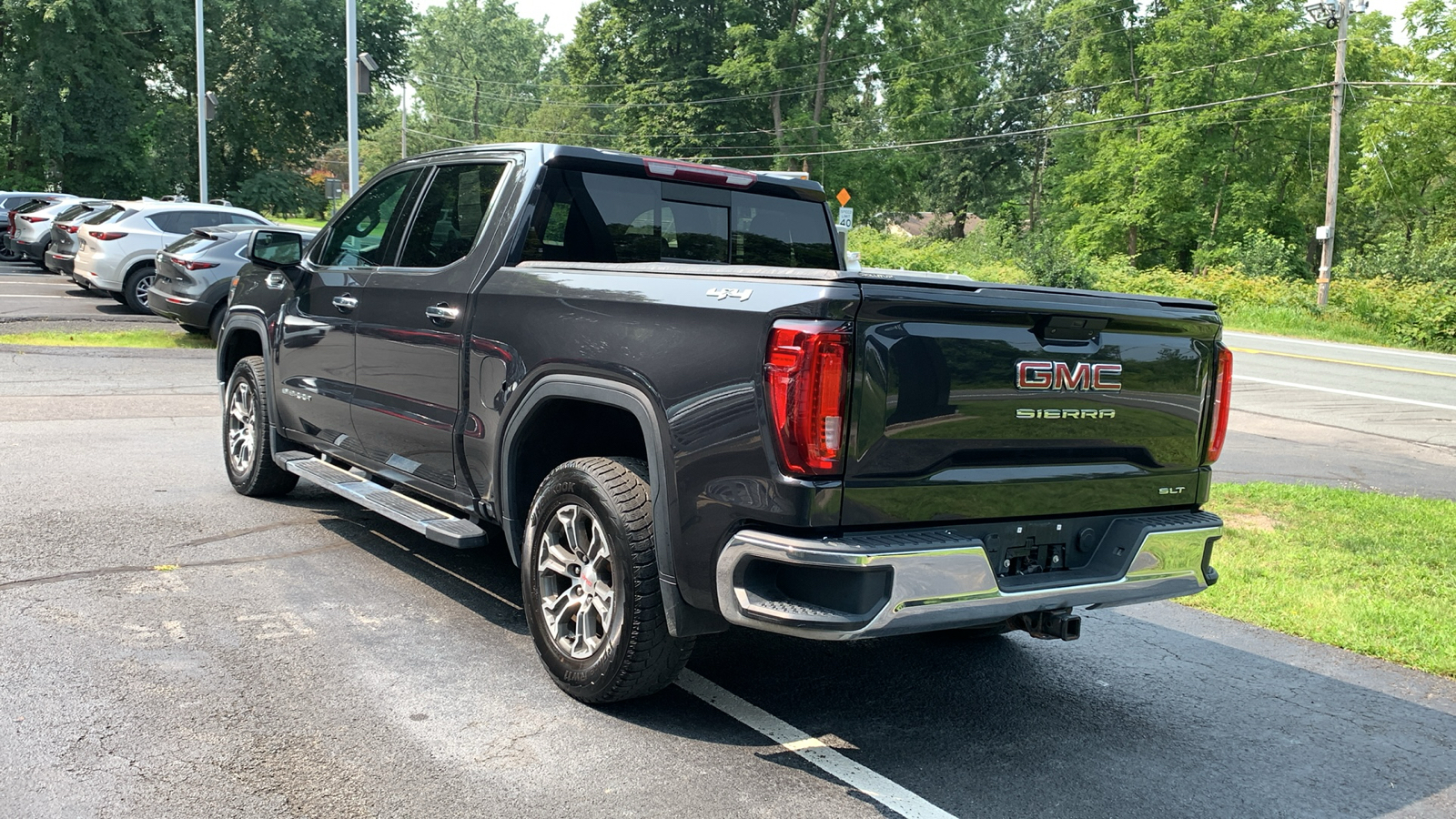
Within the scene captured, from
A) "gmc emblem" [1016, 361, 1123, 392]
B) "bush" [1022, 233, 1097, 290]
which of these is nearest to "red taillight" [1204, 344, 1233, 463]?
"gmc emblem" [1016, 361, 1123, 392]

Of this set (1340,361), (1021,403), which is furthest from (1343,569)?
(1340,361)

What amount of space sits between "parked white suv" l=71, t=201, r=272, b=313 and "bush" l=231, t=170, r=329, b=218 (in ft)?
96.3

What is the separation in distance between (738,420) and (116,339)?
46.2 feet

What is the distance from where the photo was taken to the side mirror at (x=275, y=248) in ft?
20.8

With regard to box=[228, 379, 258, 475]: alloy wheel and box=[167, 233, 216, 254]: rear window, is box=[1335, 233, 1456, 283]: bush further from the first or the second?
box=[228, 379, 258, 475]: alloy wheel

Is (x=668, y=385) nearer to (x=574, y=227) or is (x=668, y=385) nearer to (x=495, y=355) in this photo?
(x=495, y=355)

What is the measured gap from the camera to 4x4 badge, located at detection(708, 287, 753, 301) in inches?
141

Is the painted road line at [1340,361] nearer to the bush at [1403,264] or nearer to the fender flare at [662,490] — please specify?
the bush at [1403,264]

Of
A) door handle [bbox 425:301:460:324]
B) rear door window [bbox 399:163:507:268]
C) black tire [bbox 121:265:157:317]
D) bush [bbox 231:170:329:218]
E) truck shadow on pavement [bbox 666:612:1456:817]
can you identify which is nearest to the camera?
truck shadow on pavement [bbox 666:612:1456:817]

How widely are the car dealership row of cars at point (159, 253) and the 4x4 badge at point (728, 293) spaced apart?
10.6m

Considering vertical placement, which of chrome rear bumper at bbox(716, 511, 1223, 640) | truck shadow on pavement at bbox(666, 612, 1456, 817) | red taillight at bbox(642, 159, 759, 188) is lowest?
truck shadow on pavement at bbox(666, 612, 1456, 817)

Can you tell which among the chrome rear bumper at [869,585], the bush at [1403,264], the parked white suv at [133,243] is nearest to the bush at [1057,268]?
the bush at [1403,264]

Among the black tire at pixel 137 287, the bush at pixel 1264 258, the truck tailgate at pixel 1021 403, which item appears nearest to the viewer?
the truck tailgate at pixel 1021 403

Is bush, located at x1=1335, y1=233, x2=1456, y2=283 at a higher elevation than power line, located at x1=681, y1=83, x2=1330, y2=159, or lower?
lower
